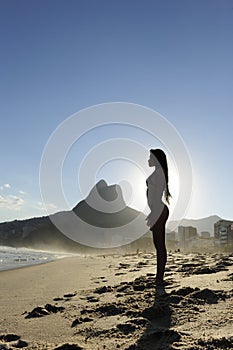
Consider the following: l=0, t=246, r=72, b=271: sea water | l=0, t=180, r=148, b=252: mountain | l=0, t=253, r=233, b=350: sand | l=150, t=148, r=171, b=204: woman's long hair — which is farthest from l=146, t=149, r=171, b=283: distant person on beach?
l=0, t=180, r=148, b=252: mountain

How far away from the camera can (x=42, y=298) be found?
5.02 m

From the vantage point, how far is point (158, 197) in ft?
19.1

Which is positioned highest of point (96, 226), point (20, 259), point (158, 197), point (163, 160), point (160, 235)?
point (96, 226)

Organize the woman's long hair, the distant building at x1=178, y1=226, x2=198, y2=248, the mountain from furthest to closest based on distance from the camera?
the distant building at x1=178, y1=226, x2=198, y2=248 → the mountain → the woman's long hair

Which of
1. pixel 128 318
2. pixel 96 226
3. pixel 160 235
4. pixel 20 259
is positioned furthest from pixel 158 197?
pixel 96 226

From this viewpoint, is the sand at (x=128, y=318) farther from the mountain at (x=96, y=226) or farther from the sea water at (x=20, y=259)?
the mountain at (x=96, y=226)

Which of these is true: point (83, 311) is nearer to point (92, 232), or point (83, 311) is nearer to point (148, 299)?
point (148, 299)

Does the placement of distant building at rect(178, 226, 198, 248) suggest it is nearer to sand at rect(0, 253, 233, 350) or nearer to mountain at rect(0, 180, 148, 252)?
mountain at rect(0, 180, 148, 252)

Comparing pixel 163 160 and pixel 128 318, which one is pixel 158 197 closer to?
pixel 163 160

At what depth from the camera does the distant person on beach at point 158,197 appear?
573cm

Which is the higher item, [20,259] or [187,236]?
[187,236]

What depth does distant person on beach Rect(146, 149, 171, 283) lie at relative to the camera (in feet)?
18.8

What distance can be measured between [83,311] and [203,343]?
1.66m

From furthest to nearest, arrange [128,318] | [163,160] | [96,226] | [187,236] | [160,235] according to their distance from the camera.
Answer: [96,226] → [187,236] → [163,160] → [160,235] → [128,318]
